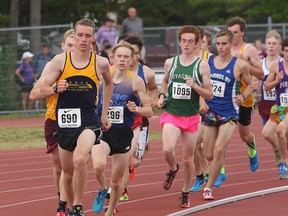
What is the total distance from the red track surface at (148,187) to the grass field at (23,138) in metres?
0.83

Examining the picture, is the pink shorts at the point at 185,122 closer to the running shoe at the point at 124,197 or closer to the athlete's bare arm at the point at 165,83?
the athlete's bare arm at the point at 165,83

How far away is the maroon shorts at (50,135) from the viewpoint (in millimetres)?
11664

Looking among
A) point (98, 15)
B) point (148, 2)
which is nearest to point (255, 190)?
point (98, 15)

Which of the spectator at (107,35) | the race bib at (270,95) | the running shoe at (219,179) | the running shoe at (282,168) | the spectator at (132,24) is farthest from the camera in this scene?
the spectator at (132,24)

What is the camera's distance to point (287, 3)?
4128 centimetres

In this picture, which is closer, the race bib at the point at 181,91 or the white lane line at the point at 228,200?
the white lane line at the point at 228,200

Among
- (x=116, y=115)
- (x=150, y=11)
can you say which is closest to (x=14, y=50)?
(x=116, y=115)

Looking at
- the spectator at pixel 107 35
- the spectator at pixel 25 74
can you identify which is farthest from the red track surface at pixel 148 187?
the spectator at pixel 107 35

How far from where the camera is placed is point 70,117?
10.7 metres

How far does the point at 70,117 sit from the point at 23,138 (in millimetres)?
11601

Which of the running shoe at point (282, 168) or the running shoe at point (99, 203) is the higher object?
the running shoe at point (282, 168)

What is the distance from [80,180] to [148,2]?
34962mm

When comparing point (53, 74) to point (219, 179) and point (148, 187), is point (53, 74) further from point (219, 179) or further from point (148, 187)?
point (219, 179)

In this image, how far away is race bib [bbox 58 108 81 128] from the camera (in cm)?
1068
